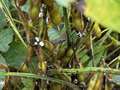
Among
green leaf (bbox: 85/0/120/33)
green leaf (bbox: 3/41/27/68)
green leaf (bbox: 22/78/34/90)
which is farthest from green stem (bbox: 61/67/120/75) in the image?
green leaf (bbox: 85/0/120/33)

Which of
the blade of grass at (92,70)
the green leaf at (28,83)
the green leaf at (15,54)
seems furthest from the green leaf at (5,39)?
the blade of grass at (92,70)

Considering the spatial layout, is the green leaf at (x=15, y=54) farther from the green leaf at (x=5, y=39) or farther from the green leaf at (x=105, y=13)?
the green leaf at (x=105, y=13)

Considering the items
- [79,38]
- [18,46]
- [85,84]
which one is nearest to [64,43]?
[79,38]

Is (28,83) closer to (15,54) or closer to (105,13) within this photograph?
(15,54)

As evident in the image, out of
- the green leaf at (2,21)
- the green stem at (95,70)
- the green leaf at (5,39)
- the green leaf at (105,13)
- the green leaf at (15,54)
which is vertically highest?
the green leaf at (2,21)

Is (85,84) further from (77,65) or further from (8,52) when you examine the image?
(8,52)

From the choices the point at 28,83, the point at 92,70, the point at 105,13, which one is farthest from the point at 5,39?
the point at 105,13
